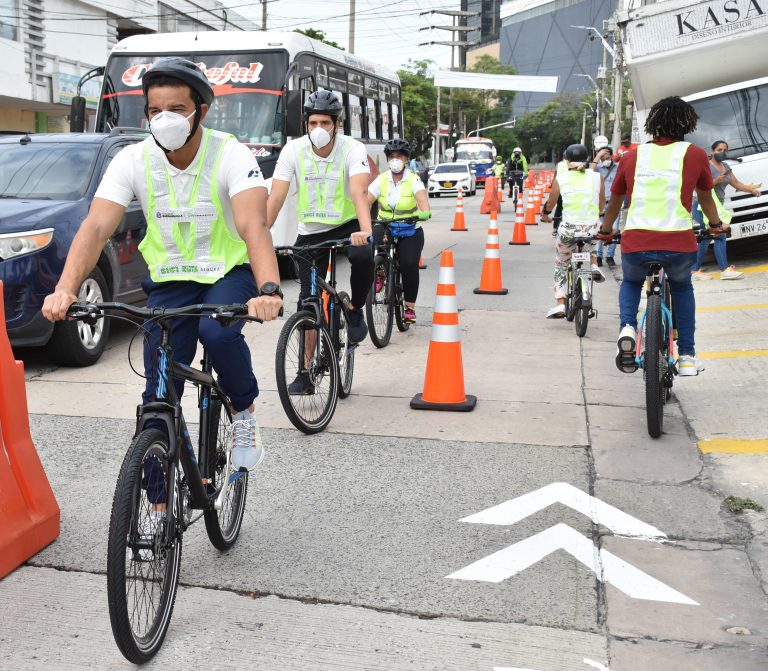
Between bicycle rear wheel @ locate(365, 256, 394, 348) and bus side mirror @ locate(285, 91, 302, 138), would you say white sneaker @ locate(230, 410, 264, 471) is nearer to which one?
bicycle rear wheel @ locate(365, 256, 394, 348)

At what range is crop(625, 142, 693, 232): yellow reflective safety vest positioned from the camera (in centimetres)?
606

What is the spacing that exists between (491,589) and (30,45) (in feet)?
98.3

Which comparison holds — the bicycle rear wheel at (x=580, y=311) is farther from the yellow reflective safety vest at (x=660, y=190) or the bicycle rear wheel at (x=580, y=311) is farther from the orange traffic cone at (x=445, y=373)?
the yellow reflective safety vest at (x=660, y=190)

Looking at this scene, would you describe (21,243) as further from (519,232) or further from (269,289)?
(519,232)

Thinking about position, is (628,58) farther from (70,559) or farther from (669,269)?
(70,559)

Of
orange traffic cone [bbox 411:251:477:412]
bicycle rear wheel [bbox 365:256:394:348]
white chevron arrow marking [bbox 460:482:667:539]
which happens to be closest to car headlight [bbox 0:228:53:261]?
bicycle rear wheel [bbox 365:256:394:348]

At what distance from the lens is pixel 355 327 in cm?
706

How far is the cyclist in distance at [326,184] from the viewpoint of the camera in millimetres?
6453

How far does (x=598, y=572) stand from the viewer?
4078mm

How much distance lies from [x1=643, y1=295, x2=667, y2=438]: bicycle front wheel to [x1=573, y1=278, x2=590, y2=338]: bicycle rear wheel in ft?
11.0

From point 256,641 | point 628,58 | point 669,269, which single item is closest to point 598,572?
point 256,641

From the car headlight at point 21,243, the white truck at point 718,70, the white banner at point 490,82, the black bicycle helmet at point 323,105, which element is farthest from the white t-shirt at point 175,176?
the white banner at point 490,82

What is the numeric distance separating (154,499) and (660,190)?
395 cm

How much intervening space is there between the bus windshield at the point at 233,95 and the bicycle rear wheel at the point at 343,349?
667cm
